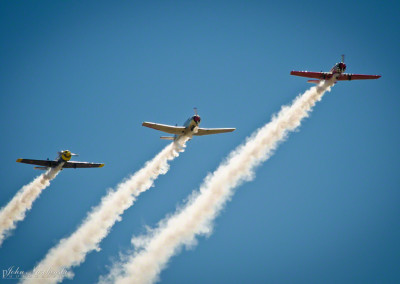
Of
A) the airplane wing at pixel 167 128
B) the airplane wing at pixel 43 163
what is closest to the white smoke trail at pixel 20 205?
the airplane wing at pixel 43 163

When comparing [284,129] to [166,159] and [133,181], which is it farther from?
[133,181]

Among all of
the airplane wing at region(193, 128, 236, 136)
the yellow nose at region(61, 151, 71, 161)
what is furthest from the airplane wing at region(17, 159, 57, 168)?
the airplane wing at region(193, 128, 236, 136)

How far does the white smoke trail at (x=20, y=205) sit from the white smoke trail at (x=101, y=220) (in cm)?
638

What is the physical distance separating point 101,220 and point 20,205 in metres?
10.3

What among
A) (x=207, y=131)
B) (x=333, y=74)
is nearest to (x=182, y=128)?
(x=207, y=131)

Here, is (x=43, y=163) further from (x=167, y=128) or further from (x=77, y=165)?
(x=167, y=128)

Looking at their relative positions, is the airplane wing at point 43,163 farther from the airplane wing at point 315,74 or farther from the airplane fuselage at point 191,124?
the airplane wing at point 315,74

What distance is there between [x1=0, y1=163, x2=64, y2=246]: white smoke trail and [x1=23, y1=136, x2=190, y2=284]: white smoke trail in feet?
20.9

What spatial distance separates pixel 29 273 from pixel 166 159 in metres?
20.1

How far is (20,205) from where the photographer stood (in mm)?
60156

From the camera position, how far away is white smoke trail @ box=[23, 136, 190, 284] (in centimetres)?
5641

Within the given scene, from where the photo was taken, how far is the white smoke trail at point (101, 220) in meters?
56.4

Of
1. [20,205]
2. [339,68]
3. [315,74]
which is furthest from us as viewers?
[20,205]

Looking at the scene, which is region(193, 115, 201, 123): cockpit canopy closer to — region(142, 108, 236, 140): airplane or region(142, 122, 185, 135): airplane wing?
region(142, 108, 236, 140): airplane
